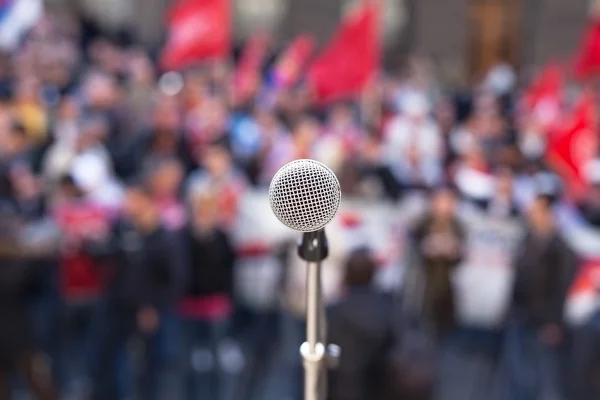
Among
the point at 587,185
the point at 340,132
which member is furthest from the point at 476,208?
the point at 340,132

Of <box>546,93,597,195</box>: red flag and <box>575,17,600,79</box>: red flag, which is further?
<box>575,17,600,79</box>: red flag

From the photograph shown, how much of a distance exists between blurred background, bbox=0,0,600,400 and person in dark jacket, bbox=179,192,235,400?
18mm

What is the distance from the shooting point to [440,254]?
6.07 metres

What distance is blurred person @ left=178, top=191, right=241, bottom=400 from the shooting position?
5828mm

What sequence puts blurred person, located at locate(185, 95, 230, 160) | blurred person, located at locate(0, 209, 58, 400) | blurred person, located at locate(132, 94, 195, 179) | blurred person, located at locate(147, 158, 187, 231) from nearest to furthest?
blurred person, located at locate(0, 209, 58, 400), blurred person, located at locate(147, 158, 187, 231), blurred person, located at locate(132, 94, 195, 179), blurred person, located at locate(185, 95, 230, 160)

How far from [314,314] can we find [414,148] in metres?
7.16

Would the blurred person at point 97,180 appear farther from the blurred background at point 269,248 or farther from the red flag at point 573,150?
the red flag at point 573,150

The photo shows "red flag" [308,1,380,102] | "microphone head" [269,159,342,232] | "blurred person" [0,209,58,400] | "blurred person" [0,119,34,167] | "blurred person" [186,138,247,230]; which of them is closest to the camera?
"microphone head" [269,159,342,232]

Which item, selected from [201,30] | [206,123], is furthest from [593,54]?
[206,123]

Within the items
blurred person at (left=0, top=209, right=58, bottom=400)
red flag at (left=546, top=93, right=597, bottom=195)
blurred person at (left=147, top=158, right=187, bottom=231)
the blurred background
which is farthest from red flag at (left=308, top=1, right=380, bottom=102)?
blurred person at (left=0, top=209, right=58, bottom=400)

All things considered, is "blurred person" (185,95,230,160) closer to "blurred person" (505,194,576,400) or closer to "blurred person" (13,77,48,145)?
"blurred person" (13,77,48,145)

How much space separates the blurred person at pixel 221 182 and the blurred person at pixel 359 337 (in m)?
2.05

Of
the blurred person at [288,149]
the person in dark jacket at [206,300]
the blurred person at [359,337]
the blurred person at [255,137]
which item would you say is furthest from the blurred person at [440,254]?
the blurred person at [255,137]

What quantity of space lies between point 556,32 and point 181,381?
15.6m
